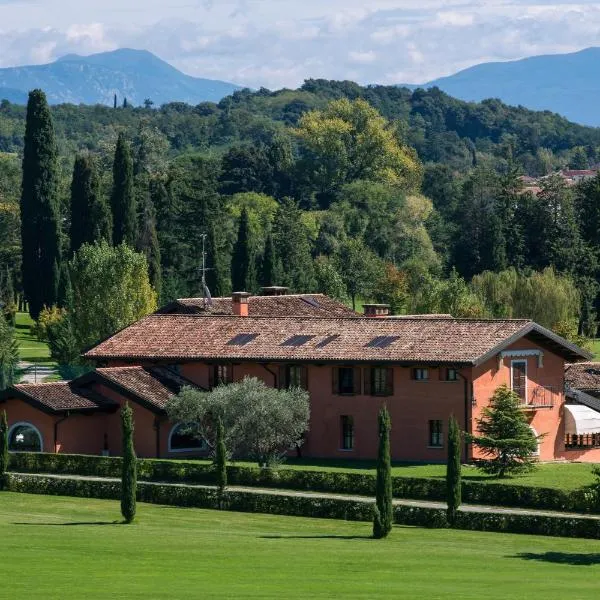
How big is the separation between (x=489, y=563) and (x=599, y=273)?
103 m

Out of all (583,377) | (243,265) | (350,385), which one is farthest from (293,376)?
(243,265)

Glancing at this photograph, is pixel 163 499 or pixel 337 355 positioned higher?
pixel 337 355

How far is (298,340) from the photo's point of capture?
71062 millimetres

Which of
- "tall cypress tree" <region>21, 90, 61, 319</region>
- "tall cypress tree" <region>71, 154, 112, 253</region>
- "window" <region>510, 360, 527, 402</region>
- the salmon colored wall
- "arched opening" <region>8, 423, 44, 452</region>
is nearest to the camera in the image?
the salmon colored wall

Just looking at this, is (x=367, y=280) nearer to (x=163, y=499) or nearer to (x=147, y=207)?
(x=147, y=207)

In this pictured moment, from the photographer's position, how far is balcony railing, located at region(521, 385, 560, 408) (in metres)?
69.1

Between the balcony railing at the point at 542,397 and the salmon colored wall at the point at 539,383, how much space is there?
0.04 metres

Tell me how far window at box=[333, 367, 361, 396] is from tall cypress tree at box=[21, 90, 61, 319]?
177 feet

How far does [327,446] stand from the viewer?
69188 mm

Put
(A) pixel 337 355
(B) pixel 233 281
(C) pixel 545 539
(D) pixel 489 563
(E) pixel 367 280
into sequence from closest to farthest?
1. (D) pixel 489 563
2. (C) pixel 545 539
3. (A) pixel 337 355
4. (B) pixel 233 281
5. (E) pixel 367 280

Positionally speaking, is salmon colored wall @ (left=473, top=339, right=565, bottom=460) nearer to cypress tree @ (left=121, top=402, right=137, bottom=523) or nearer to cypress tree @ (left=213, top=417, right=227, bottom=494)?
cypress tree @ (left=213, top=417, right=227, bottom=494)

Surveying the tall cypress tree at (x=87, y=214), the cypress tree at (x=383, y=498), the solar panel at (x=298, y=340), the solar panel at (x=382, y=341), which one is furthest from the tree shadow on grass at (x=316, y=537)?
the tall cypress tree at (x=87, y=214)

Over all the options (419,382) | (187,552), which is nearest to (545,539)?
(187,552)

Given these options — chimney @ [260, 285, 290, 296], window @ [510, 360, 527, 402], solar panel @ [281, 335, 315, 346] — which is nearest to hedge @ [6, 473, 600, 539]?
solar panel @ [281, 335, 315, 346]
